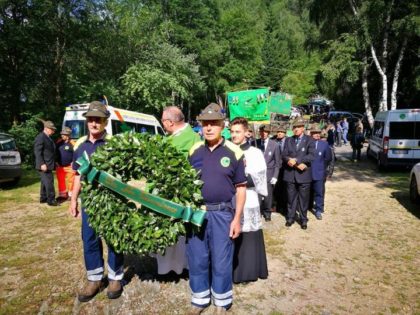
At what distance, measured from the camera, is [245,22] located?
41094 mm

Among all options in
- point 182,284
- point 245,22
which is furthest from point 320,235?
point 245,22

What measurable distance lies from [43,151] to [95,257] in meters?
5.13

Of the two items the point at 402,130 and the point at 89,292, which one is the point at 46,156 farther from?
the point at 402,130

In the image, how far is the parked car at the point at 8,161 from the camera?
9766mm

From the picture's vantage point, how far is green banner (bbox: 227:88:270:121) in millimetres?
16312

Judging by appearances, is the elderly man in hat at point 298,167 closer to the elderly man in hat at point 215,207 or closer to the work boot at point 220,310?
the elderly man in hat at point 215,207

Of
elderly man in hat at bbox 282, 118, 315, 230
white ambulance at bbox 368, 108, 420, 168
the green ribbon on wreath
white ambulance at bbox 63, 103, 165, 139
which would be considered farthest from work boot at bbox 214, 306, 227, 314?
white ambulance at bbox 368, 108, 420, 168

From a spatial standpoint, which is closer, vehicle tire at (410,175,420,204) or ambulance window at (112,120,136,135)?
vehicle tire at (410,175,420,204)

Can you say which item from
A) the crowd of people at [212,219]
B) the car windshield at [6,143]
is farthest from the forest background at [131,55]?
the crowd of people at [212,219]

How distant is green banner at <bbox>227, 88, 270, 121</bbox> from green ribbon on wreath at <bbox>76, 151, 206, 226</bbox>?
45.0 ft

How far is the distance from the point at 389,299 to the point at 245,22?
41.7 m

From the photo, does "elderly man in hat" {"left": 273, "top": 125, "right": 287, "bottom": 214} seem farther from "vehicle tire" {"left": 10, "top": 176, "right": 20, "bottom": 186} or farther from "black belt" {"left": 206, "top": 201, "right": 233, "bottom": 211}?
"vehicle tire" {"left": 10, "top": 176, "right": 20, "bottom": 186}

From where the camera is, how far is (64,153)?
8.63m

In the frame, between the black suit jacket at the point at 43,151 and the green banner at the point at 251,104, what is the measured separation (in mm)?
10595
